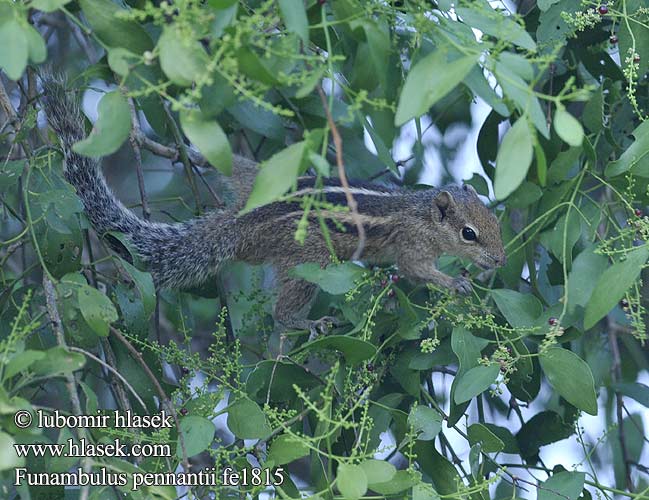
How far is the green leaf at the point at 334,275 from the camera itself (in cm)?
287

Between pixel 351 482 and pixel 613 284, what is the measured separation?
0.90 m

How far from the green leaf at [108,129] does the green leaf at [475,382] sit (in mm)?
1146

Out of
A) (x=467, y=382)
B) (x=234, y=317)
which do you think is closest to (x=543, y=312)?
(x=467, y=382)

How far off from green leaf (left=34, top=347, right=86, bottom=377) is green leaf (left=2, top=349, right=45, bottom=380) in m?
0.11

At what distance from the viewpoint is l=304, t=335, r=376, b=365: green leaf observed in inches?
105

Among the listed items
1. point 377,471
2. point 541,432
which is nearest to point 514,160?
point 377,471

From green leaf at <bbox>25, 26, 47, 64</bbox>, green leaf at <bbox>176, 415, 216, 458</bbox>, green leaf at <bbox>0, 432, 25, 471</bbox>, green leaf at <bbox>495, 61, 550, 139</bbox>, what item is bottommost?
green leaf at <bbox>176, 415, 216, 458</bbox>

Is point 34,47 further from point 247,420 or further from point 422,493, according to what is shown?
point 422,493

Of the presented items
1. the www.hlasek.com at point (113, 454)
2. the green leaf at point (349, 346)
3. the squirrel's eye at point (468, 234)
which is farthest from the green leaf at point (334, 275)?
the squirrel's eye at point (468, 234)

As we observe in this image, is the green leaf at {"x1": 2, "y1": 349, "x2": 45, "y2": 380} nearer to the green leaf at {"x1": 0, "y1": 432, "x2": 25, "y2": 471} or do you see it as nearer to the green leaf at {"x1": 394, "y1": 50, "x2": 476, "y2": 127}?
the green leaf at {"x1": 0, "y1": 432, "x2": 25, "y2": 471}

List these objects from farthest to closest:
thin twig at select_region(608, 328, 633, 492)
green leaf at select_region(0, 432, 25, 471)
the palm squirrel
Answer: thin twig at select_region(608, 328, 633, 492) < the palm squirrel < green leaf at select_region(0, 432, 25, 471)

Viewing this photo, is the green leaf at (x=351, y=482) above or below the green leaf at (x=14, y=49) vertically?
below

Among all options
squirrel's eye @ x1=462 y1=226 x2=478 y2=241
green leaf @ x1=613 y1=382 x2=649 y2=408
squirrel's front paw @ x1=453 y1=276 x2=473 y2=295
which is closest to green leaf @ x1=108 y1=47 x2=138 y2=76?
squirrel's front paw @ x1=453 y1=276 x2=473 y2=295

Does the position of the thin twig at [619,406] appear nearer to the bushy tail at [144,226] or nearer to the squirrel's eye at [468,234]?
the squirrel's eye at [468,234]
